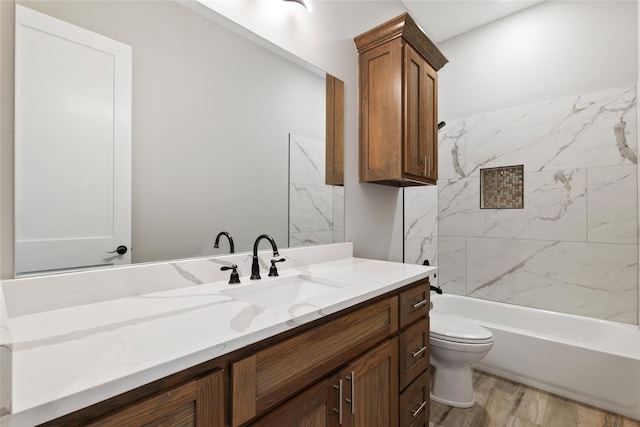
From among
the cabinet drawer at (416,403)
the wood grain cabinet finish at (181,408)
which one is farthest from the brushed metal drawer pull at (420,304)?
the wood grain cabinet finish at (181,408)

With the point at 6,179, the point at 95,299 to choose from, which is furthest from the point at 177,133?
the point at 95,299

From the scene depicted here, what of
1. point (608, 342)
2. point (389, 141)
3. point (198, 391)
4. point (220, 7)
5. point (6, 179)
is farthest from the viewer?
point (608, 342)

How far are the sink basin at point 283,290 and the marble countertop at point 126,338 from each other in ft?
0.26

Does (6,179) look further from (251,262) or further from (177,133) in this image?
(251,262)

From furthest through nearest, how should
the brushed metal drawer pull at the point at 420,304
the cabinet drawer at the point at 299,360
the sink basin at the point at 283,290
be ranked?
the brushed metal drawer pull at the point at 420,304 < the sink basin at the point at 283,290 < the cabinet drawer at the point at 299,360

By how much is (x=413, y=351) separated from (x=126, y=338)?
3.81 ft

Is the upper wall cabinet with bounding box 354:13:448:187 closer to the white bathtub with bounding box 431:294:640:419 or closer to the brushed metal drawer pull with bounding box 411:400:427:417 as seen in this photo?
the brushed metal drawer pull with bounding box 411:400:427:417

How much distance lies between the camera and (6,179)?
808mm

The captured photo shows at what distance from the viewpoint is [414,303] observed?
1.39 meters

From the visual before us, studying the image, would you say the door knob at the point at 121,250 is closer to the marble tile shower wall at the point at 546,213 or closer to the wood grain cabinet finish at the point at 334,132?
the wood grain cabinet finish at the point at 334,132

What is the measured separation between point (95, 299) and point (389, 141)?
61.5 inches

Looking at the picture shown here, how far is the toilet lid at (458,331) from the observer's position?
182 centimetres

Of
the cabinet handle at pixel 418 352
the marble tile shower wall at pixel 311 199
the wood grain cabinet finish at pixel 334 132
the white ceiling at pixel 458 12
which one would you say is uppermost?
the white ceiling at pixel 458 12

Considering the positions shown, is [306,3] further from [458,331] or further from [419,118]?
[458,331]
